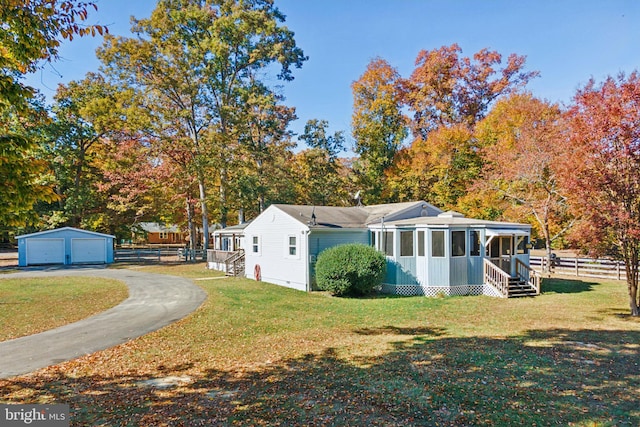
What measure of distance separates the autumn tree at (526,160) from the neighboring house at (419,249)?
6340 mm

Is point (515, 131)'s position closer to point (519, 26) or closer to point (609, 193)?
point (519, 26)

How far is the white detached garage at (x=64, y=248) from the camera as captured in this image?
28844 millimetres

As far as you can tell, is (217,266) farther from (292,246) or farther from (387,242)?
(387,242)

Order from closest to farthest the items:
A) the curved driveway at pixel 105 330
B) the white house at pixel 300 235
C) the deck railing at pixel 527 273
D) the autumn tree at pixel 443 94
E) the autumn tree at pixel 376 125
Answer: the curved driveway at pixel 105 330, the deck railing at pixel 527 273, the white house at pixel 300 235, the autumn tree at pixel 443 94, the autumn tree at pixel 376 125

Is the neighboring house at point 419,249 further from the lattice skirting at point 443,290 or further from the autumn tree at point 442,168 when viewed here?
the autumn tree at point 442,168

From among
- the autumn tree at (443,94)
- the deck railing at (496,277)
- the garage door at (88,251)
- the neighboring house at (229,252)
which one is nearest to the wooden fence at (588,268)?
the deck railing at (496,277)

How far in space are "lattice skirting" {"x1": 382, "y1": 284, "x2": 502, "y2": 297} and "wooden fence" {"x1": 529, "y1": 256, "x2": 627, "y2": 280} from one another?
825 cm

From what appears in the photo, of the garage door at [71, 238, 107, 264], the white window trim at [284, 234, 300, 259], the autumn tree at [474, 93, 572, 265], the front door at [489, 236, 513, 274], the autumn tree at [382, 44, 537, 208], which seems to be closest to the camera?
the front door at [489, 236, 513, 274]

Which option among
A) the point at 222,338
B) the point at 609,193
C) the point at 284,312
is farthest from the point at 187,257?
the point at 609,193

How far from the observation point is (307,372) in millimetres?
7125

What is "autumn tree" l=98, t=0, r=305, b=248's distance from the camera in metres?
29.7

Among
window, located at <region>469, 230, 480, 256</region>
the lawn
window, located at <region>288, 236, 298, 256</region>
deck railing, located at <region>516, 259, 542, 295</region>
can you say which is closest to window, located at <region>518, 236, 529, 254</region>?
deck railing, located at <region>516, 259, 542, 295</region>

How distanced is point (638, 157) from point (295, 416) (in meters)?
12.5

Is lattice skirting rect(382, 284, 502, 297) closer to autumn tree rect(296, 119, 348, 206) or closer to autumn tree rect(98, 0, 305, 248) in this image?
autumn tree rect(296, 119, 348, 206)
